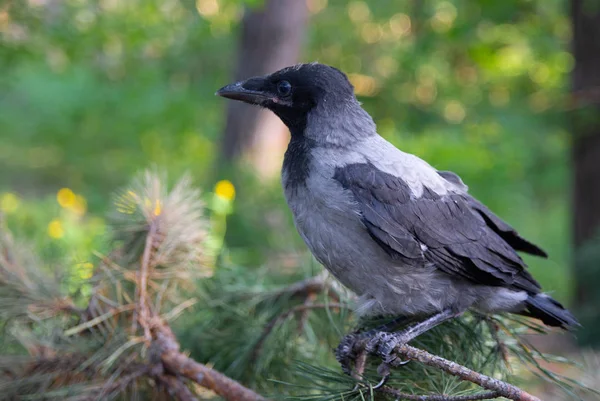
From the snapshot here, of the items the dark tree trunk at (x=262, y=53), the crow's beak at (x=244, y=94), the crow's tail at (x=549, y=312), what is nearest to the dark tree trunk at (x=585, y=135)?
the dark tree trunk at (x=262, y=53)

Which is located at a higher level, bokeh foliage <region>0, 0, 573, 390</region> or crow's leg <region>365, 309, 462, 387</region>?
bokeh foliage <region>0, 0, 573, 390</region>

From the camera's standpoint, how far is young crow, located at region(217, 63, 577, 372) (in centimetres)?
202

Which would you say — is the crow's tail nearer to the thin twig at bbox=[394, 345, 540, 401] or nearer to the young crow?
the young crow

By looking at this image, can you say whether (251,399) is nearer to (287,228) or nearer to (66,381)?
(66,381)

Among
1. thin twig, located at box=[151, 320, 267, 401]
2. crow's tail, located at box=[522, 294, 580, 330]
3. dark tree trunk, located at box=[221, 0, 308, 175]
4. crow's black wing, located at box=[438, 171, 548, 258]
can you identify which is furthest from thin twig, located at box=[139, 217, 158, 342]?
dark tree trunk, located at box=[221, 0, 308, 175]

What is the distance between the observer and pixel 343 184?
205cm

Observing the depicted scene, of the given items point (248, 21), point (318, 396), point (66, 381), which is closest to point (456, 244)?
point (318, 396)

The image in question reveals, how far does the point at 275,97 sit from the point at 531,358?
3.97 ft

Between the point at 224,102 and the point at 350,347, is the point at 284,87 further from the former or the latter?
the point at 224,102

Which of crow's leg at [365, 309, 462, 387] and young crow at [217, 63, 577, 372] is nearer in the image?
crow's leg at [365, 309, 462, 387]

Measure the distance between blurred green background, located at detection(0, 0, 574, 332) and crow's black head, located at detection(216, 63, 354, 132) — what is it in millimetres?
2039

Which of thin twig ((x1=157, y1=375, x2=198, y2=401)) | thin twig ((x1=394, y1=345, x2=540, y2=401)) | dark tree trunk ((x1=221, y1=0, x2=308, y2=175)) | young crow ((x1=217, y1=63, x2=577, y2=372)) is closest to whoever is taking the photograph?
thin twig ((x1=394, y1=345, x2=540, y2=401))

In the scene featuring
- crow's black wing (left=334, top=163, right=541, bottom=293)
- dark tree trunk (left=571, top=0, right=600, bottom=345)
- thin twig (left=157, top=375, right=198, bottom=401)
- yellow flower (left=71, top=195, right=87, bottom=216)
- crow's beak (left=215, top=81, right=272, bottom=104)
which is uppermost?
dark tree trunk (left=571, top=0, right=600, bottom=345)

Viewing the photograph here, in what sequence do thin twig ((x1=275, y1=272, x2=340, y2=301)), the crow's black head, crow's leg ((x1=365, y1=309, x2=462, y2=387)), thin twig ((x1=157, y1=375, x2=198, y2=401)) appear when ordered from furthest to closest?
1. thin twig ((x1=275, y1=272, x2=340, y2=301))
2. the crow's black head
3. thin twig ((x1=157, y1=375, x2=198, y2=401))
4. crow's leg ((x1=365, y1=309, x2=462, y2=387))
